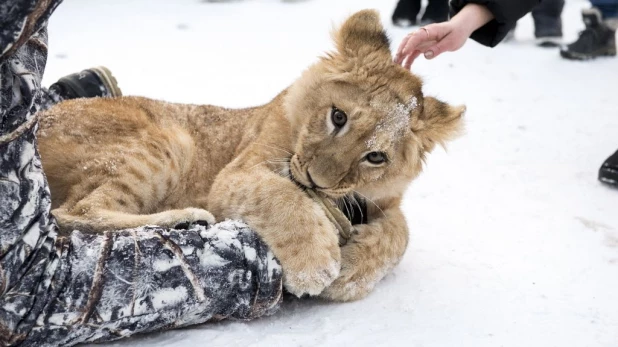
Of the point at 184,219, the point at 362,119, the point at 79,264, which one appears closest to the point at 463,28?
the point at 362,119

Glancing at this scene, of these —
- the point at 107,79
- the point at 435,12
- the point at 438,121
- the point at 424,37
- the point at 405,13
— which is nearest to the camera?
the point at 438,121

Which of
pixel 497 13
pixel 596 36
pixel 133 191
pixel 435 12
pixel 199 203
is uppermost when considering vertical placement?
pixel 497 13

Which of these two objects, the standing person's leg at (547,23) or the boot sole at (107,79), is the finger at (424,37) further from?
the standing person's leg at (547,23)

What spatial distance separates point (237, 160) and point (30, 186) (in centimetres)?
118

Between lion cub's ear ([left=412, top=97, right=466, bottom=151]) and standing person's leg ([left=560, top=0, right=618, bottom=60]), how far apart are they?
13.6 feet

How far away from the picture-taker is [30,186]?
229cm

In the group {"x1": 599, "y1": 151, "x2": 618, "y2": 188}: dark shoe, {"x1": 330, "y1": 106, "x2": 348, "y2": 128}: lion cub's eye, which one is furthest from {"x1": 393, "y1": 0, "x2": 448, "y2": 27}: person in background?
{"x1": 330, "y1": 106, "x2": 348, "y2": 128}: lion cub's eye

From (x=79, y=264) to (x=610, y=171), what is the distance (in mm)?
3165

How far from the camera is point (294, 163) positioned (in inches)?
118

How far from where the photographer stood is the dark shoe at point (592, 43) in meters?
6.74

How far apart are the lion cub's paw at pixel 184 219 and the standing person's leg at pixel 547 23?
5438 millimetres

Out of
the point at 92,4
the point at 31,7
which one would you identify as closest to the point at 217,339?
the point at 31,7

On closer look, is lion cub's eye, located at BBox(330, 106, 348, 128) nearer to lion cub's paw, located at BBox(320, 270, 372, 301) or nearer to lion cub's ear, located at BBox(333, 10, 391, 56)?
lion cub's ear, located at BBox(333, 10, 391, 56)

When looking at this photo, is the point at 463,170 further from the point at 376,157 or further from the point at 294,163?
the point at 294,163
